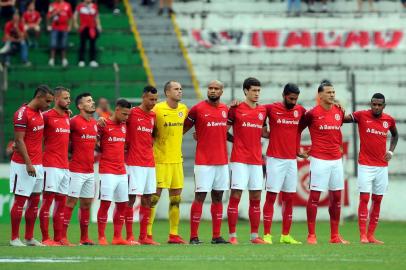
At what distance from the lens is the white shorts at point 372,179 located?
69.8 ft

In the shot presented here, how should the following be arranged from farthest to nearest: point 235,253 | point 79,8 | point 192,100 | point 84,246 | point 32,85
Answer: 1. point 79,8
2. point 32,85
3. point 192,100
4. point 84,246
5. point 235,253

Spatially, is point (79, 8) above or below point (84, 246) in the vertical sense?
above

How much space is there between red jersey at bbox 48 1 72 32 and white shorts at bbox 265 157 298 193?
13.8m

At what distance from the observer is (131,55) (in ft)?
113

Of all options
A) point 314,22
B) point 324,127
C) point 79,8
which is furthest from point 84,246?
point 314,22

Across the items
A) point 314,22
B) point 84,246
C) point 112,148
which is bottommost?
point 84,246

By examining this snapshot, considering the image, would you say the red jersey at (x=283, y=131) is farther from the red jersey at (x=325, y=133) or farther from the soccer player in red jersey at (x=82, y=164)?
the soccer player in red jersey at (x=82, y=164)

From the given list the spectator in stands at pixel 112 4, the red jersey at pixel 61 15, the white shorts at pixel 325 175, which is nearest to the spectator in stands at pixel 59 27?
the red jersey at pixel 61 15

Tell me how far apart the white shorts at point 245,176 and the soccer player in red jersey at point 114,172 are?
1.77 metres

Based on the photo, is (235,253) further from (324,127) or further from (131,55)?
(131,55)

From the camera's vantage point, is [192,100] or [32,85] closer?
[192,100]

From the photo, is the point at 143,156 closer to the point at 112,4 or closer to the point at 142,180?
the point at 142,180

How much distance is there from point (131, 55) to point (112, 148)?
45.5 feet

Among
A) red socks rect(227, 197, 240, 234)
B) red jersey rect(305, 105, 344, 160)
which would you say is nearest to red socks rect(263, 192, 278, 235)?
red socks rect(227, 197, 240, 234)
